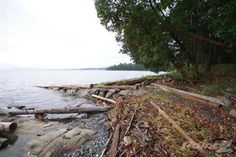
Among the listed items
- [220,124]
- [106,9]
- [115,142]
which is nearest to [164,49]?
[106,9]

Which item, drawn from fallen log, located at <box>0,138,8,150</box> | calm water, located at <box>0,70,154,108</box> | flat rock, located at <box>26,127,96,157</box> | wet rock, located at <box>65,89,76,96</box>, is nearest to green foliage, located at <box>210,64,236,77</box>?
calm water, located at <box>0,70,154,108</box>

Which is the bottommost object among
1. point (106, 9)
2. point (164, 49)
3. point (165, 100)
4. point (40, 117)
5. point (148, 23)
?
point (40, 117)

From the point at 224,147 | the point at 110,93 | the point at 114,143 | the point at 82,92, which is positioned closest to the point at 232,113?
the point at 224,147

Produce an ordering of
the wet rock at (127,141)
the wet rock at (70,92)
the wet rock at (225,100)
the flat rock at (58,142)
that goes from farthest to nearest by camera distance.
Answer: the wet rock at (70,92) < the wet rock at (225,100) < the flat rock at (58,142) < the wet rock at (127,141)

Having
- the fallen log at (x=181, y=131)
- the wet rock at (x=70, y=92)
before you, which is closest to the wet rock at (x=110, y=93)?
the wet rock at (x=70, y=92)

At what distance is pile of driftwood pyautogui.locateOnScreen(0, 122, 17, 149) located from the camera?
→ 35.0ft

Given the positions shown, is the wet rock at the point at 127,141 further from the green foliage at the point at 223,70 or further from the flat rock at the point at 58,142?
the green foliage at the point at 223,70

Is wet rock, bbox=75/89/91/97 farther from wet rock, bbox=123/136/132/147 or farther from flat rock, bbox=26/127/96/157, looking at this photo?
wet rock, bbox=123/136/132/147

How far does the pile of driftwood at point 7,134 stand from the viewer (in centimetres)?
1068

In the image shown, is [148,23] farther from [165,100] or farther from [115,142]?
[115,142]

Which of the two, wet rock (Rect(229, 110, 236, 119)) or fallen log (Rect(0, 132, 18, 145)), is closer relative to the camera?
wet rock (Rect(229, 110, 236, 119))

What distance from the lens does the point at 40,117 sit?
52.4ft

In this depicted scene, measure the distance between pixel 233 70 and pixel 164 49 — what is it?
22.4 ft

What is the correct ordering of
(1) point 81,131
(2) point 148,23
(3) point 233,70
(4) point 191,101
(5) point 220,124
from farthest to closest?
(3) point 233,70, (2) point 148,23, (4) point 191,101, (1) point 81,131, (5) point 220,124
